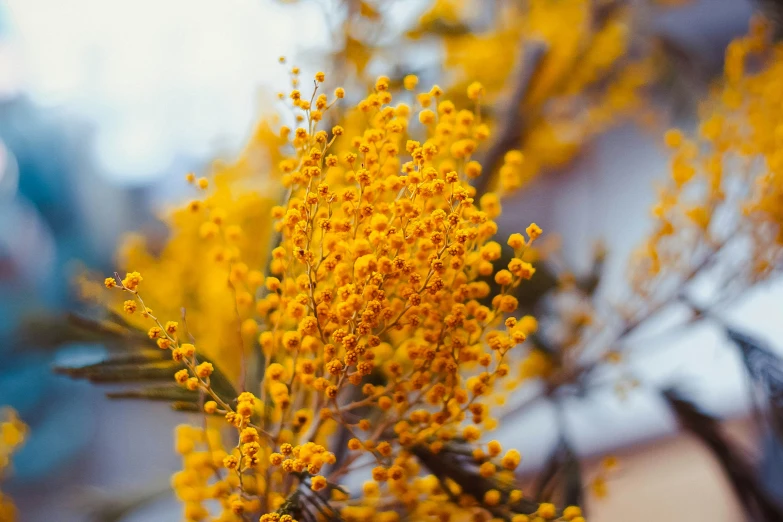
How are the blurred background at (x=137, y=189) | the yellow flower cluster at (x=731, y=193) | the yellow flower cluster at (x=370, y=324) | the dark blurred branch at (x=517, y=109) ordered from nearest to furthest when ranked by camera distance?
the yellow flower cluster at (x=370, y=324) → the yellow flower cluster at (x=731, y=193) → the dark blurred branch at (x=517, y=109) → the blurred background at (x=137, y=189)

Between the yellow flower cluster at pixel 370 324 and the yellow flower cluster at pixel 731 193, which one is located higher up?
the yellow flower cluster at pixel 731 193

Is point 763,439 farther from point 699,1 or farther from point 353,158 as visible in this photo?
point 699,1

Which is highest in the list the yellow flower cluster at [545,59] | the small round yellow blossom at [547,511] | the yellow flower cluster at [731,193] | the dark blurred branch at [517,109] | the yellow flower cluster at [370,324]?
the yellow flower cluster at [545,59]

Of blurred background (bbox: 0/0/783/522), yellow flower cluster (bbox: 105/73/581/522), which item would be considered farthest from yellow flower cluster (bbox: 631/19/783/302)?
blurred background (bbox: 0/0/783/522)

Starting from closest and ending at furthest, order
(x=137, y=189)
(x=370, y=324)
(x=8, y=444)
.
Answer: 1. (x=370, y=324)
2. (x=8, y=444)
3. (x=137, y=189)

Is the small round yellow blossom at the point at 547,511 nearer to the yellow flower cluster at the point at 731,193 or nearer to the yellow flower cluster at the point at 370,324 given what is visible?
the yellow flower cluster at the point at 370,324

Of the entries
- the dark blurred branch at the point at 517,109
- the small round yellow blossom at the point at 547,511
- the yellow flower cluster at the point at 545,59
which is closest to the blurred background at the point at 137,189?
the yellow flower cluster at the point at 545,59

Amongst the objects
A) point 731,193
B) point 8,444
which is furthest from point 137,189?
point 731,193

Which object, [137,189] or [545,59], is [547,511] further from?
[137,189]
